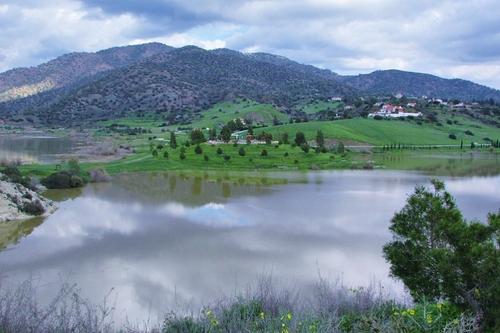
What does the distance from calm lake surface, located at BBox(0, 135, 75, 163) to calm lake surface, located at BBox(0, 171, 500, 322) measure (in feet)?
91.5

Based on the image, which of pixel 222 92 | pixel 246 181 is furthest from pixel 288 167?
pixel 222 92

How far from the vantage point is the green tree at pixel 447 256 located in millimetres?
12078

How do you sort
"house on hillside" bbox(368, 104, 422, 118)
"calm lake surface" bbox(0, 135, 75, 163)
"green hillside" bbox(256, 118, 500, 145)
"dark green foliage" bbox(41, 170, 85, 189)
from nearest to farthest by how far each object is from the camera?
"dark green foliage" bbox(41, 170, 85, 189) → "calm lake surface" bbox(0, 135, 75, 163) → "green hillside" bbox(256, 118, 500, 145) → "house on hillside" bbox(368, 104, 422, 118)

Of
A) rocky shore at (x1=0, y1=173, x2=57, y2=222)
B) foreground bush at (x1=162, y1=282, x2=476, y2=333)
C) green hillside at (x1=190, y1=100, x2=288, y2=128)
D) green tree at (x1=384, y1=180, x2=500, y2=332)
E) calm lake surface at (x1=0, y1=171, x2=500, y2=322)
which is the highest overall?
green hillside at (x1=190, y1=100, x2=288, y2=128)

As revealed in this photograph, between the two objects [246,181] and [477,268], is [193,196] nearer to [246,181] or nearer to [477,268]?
[246,181]

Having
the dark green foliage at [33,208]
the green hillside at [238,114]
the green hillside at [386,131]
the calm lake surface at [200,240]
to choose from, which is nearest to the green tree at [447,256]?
the calm lake surface at [200,240]

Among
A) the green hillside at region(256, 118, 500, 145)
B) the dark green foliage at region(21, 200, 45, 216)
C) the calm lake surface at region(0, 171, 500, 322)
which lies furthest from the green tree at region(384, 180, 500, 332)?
the green hillside at region(256, 118, 500, 145)

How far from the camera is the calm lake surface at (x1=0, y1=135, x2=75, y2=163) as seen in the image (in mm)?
76881

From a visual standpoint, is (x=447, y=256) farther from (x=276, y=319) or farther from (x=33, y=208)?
(x=33, y=208)

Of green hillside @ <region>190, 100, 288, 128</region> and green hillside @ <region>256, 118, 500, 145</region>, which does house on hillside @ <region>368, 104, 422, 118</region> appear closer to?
green hillside @ <region>256, 118, 500, 145</region>

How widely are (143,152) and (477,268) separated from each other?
76.1 m

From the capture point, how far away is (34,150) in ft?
297

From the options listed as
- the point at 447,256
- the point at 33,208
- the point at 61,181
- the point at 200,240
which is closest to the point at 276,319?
the point at 447,256

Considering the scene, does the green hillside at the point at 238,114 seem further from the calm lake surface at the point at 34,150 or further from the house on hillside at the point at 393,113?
the calm lake surface at the point at 34,150
